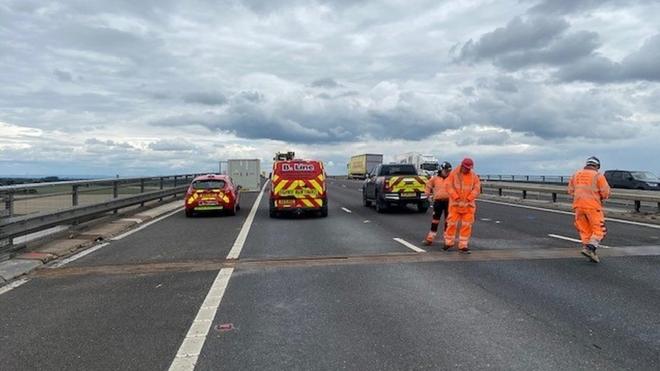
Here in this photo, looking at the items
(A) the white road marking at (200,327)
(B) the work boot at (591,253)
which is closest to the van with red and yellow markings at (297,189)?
(A) the white road marking at (200,327)

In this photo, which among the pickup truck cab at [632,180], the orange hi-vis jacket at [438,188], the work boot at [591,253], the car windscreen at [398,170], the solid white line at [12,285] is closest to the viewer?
the solid white line at [12,285]

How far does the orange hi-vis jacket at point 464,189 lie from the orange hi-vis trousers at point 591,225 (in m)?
1.89

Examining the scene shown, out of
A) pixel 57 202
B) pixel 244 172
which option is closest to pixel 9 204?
pixel 57 202

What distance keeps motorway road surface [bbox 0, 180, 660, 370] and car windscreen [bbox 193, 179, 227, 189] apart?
8426mm

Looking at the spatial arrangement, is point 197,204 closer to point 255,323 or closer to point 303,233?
point 303,233

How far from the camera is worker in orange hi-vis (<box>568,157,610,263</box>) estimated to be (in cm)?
971

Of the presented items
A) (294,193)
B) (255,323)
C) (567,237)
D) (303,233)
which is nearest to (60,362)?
(255,323)

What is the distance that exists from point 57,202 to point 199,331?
864 cm

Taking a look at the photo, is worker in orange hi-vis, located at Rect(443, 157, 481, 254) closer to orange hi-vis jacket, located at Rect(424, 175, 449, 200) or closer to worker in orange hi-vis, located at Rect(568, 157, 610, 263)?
orange hi-vis jacket, located at Rect(424, 175, 449, 200)

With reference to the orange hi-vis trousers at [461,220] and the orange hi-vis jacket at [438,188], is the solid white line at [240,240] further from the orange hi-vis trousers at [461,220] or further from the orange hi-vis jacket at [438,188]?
the orange hi-vis jacket at [438,188]

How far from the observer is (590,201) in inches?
393

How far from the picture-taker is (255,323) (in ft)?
19.3

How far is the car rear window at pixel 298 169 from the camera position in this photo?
19719mm

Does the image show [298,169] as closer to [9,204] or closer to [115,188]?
[115,188]
